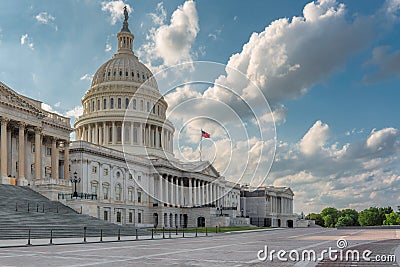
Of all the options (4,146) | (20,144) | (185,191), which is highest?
(20,144)

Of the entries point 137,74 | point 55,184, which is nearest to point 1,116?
point 55,184

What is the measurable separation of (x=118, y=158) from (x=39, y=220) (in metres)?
51.6

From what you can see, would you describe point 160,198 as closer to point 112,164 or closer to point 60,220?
point 112,164

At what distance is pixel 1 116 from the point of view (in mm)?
62625

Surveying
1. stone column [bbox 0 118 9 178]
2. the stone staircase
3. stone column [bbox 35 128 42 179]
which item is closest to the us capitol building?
stone column [bbox 35 128 42 179]

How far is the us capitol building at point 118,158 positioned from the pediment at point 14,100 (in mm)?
124

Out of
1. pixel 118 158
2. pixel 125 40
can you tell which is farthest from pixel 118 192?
pixel 125 40

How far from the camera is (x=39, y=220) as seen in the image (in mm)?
47438

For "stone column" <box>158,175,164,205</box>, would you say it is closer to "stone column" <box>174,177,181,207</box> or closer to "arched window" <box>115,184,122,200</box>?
"stone column" <box>174,177,181,207</box>

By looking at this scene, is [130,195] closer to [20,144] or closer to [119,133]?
[119,133]

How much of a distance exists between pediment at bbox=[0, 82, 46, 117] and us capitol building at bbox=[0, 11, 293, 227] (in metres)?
0.12

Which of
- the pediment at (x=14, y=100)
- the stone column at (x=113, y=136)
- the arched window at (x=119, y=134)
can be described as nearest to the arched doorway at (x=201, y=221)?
the arched window at (x=119, y=134)

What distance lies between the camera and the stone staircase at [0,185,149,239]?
42.3 m

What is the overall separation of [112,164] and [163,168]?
1766 cm
